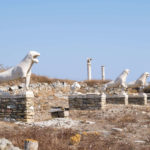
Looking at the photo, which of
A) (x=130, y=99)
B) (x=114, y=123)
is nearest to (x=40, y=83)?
(x=130, y=99)

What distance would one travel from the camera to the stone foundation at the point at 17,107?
992 cm

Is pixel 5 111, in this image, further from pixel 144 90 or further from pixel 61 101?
pixel 144 90

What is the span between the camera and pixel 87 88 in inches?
976

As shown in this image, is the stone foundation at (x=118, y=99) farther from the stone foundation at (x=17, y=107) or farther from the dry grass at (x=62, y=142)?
the dry grass at (x=62, y=142)

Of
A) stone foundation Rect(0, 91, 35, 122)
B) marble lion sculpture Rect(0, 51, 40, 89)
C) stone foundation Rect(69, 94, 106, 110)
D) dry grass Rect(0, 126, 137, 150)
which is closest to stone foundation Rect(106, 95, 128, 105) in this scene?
stone foundation Rect(69, 94, 106, 110)

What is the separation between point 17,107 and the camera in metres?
10.1

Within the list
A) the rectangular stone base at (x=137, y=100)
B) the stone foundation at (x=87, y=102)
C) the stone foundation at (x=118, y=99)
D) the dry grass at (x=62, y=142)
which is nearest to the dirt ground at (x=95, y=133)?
the dry grass at (x=62, y=142)

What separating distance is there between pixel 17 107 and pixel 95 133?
3.39 metres

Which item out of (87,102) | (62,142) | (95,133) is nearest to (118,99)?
(87,102)

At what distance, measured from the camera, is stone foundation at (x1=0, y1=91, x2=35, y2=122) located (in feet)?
32.6

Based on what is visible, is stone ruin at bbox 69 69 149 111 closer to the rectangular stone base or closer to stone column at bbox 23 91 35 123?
the rectangular stone base

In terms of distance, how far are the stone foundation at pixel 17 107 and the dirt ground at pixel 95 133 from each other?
0.72 meters

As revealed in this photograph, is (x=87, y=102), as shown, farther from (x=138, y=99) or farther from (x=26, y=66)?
(x=138, y=99)

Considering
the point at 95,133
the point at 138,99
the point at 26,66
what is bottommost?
the point at 95,133
